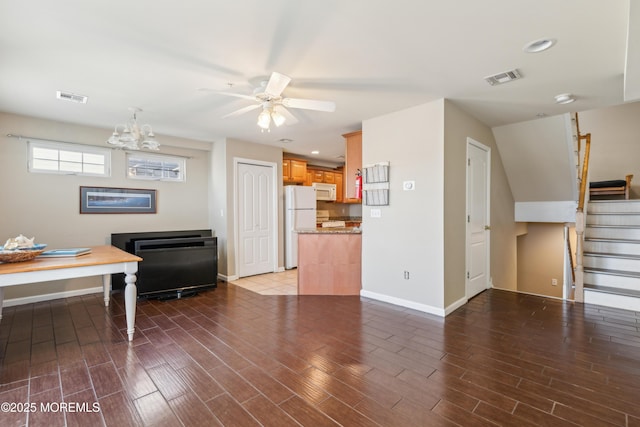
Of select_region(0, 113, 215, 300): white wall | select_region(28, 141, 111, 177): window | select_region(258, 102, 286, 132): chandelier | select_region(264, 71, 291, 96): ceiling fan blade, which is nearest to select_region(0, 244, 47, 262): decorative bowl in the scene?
select_region(0, 113, 215, 300): white wall

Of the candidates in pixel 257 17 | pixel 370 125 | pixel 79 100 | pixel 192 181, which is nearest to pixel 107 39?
pixel 257 17

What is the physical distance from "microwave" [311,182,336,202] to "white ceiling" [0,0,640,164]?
11.1 feet

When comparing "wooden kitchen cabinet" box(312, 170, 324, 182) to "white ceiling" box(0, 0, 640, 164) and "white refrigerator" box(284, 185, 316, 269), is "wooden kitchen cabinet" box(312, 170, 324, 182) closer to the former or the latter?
"white refrigerator" box(284, 185, 316, 269)

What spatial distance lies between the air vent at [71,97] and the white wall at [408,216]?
3414 mm

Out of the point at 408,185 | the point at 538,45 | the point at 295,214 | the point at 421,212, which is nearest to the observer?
the point at 538,45

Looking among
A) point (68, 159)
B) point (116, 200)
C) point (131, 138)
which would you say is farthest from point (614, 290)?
point (68, 159)

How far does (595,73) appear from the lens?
108 inches

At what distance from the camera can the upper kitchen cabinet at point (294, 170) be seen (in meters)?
6.38

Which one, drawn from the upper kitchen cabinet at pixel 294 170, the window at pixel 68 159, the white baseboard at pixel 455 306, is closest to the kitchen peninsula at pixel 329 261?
the white baseboard at pixel 455 306

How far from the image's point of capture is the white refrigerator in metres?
5.95

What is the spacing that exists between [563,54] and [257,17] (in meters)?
2.45

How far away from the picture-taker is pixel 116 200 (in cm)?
469

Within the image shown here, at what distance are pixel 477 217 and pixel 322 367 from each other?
3.17 meters

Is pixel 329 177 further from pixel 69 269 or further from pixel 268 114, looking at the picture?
pixel 69 269
